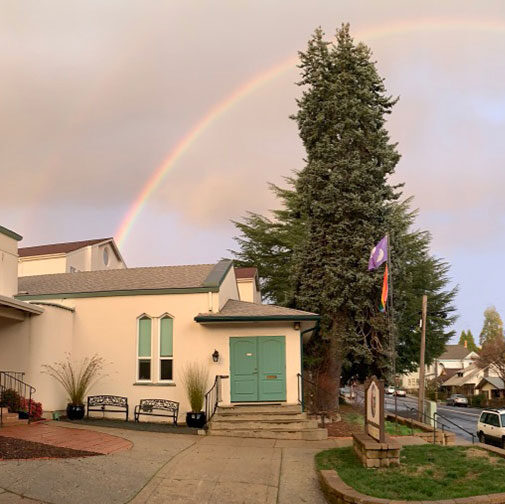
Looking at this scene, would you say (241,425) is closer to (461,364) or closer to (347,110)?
(347,110)

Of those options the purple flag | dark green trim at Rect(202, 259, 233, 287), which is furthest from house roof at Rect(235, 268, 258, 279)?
the purple flag

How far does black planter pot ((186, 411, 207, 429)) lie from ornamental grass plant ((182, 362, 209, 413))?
17cm

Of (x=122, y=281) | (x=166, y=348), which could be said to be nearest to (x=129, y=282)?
(x=122, y=281)

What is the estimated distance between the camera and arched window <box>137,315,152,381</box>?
56.0 ft

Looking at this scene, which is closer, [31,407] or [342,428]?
[31,407]

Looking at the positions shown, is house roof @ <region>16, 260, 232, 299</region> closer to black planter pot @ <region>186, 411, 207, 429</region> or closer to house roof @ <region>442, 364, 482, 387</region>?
black planter pot @ <region>186, 411, 207, 429</region>

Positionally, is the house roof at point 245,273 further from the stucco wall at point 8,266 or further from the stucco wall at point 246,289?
the stucco wall at point 8,266

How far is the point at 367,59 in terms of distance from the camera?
1001 inches

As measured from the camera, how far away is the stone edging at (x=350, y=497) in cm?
712

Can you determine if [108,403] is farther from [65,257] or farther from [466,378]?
[466,378]

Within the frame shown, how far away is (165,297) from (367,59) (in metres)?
15.4

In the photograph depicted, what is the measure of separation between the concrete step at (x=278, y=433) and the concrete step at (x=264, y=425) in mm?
97

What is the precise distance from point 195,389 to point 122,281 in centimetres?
562

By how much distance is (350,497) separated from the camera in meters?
7.52
